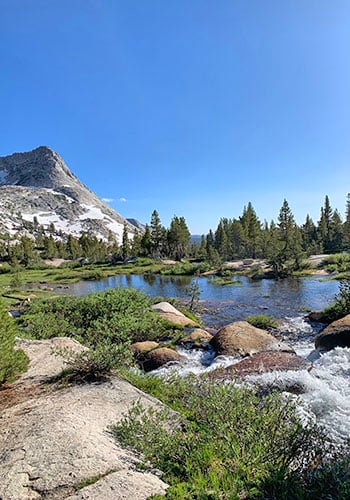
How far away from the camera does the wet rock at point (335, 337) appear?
11053mm

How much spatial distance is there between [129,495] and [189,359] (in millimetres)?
8222

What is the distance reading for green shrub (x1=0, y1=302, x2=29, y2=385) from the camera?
18.8ft

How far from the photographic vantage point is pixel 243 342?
38.3ft

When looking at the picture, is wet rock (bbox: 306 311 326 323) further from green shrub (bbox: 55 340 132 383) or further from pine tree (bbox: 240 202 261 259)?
pine tree (bbox: 240 202 261 259)

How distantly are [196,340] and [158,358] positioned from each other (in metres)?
2.99

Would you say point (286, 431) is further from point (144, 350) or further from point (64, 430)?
point (144, 350)

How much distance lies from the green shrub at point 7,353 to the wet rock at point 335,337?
10.5 m

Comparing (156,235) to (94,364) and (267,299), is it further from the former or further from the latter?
(94,364)

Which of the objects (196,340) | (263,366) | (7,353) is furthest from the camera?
(196,340)

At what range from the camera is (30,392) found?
577 cm

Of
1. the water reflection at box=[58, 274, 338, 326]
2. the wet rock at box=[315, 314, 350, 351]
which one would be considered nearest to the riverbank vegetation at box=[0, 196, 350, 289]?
the water reflection at box=[58, 274, 338, 326]

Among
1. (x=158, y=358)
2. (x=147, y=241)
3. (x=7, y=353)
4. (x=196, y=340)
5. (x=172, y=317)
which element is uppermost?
(x=147, y=241)

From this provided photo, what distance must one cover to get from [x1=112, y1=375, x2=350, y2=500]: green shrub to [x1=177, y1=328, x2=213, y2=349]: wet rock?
307 inches

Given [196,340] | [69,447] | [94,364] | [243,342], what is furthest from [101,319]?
[69,447]
